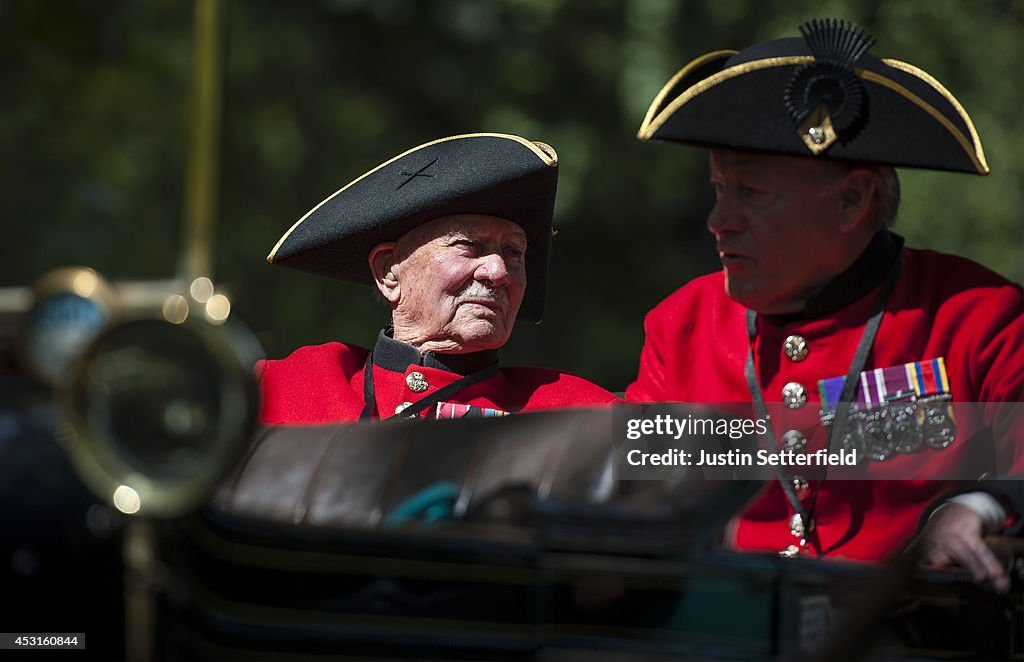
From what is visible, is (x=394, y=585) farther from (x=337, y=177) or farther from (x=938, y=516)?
(x=337, y=177)

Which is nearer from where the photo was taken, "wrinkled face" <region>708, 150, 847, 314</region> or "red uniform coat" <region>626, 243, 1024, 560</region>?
"red uniform coat" <region>626, 243, 1024, 560</region>

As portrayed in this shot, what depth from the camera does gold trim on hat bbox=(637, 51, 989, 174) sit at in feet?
9.53

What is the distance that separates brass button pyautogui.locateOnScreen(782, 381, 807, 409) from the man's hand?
0.53 meters

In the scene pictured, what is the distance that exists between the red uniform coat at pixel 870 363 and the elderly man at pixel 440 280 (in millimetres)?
213

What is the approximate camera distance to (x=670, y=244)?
28.6 ft

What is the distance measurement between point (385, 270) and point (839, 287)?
91 cm

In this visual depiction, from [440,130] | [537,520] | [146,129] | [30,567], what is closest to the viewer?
[30,567]

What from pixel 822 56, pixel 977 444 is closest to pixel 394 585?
pixel 977 444

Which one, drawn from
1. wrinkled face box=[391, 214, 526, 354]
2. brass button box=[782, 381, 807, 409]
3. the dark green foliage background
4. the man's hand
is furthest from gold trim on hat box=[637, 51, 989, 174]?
the dark green foliage background

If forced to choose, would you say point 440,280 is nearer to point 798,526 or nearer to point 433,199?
point 433,199

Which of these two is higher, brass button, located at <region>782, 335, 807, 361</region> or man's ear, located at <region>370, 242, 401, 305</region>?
man's ear, located at <region>370, 242, 401, 305</region>

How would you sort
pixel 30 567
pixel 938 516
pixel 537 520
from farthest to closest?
pixel 938 516
pixel 537 520
pixel 30 567

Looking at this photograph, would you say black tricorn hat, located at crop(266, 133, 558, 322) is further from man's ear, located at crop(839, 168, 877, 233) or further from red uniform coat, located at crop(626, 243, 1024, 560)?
man's ear, located at crop(839, 168, 877, 233)

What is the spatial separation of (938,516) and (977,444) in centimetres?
38
